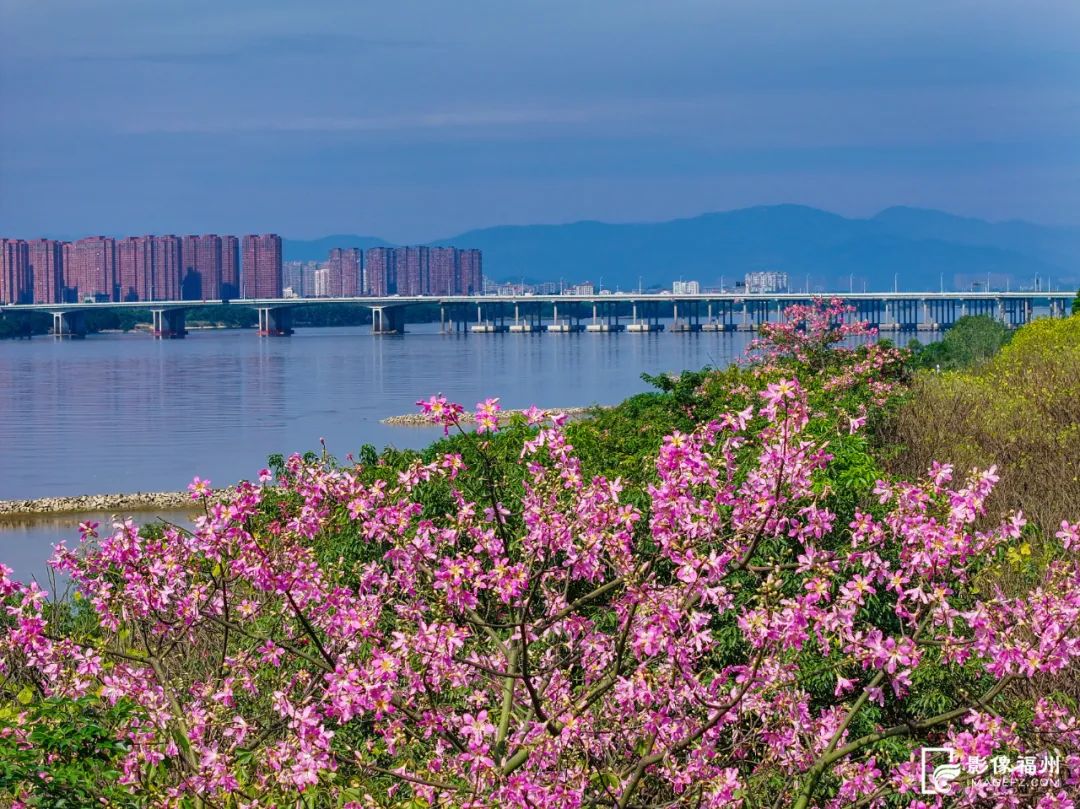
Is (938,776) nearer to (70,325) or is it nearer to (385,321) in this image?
(385,321)

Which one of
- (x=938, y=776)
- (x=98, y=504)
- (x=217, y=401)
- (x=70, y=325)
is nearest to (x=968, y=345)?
(x=98, y=504)

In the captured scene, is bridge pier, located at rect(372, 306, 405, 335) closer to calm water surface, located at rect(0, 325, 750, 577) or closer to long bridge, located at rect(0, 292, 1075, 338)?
long bridge, located at rect(0, 292, 1075, 338)

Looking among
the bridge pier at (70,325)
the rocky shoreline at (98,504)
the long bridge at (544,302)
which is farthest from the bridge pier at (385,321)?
the rocky shoreline at (98,504)

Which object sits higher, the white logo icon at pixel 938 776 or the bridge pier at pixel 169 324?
the white logo icon at pixel 938 776

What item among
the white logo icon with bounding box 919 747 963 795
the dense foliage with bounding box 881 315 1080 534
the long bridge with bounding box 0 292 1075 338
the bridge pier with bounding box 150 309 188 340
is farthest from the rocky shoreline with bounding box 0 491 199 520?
the bridge pier with bounding box 150 309 188 340

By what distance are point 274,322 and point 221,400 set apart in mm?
101472

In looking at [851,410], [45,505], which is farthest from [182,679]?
[45,505]

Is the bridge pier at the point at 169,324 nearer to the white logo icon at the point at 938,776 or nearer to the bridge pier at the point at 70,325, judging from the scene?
the bridge pier at the point at 70,325

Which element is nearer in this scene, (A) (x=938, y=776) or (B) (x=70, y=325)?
(A) (x=938, y=776)

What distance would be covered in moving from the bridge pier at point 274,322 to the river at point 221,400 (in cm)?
4013

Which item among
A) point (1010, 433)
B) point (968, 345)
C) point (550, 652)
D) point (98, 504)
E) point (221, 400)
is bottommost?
point (221, 400)

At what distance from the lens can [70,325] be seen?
160625 millimetres

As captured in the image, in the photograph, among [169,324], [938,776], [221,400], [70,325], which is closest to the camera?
[938,776]

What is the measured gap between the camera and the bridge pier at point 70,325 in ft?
510
